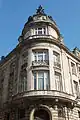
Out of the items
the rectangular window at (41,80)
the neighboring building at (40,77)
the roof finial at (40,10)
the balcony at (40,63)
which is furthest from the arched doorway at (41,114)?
the roof finial at (40,10)

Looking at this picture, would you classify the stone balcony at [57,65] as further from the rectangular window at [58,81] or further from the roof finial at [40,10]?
the roof finial at [40,10]

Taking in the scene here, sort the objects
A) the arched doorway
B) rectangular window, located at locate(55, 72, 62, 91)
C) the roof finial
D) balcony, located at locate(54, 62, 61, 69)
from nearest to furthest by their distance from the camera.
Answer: the arched doorway, rectangular window, located at locate(55, 72, 62, 91), balcony, located at locate(54, 62, 61, 69), the roof finial

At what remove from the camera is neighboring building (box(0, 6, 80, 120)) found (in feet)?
73.6

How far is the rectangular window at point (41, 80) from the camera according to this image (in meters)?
24.1

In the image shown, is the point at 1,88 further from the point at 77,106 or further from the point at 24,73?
the point at 77,106

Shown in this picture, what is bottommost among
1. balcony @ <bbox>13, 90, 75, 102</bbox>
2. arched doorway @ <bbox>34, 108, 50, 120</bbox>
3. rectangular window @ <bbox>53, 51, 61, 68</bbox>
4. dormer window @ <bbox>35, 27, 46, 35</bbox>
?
arched doorway @ <bbox>34, 108, 50, 120</bbox>

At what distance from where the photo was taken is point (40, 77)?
2477 centimetres

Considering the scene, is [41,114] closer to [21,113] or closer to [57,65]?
[21,113]

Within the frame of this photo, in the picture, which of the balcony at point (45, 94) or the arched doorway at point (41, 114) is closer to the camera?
the arched doorway at point (41, 114)

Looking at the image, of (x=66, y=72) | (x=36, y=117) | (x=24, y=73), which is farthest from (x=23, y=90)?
(x=66, y=72)

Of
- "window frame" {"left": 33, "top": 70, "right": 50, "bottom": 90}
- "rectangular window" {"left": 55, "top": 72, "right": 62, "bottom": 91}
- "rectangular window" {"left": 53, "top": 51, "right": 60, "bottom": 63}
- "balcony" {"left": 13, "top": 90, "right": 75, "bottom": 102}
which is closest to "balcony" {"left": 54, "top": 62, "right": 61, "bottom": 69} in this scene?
"rectangular window" {"left": 53, "top": 51, "right": 60, "bottom": 63}

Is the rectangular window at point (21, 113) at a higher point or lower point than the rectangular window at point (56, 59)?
lower

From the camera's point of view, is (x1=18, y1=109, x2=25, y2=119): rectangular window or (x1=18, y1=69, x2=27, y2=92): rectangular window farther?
(x1=18, y1=69, x2=27, y2=92): rectangular window

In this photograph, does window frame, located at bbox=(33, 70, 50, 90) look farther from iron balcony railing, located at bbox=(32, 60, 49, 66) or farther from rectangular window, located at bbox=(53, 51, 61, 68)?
rectangular window, located at bbox=(53, 51, 61, 68)
